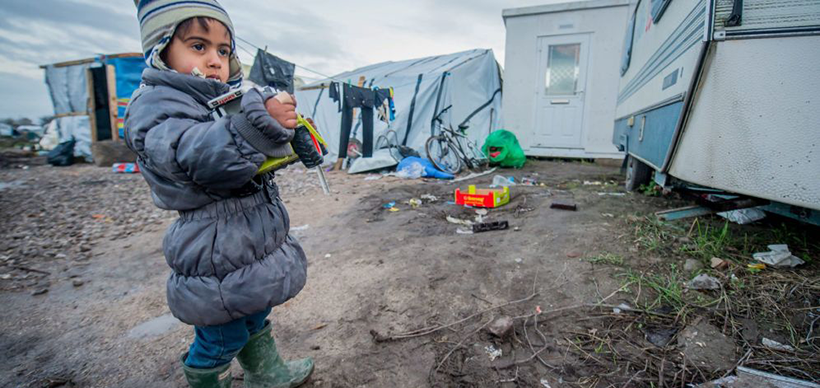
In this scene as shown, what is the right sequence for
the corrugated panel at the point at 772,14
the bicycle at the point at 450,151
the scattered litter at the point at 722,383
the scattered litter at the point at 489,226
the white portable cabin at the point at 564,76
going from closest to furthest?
the scattered litter at the point at 722,383 < the corrugated panel at the point at 772,14 < the scattered litter at the point at 489,226 < the bicycle at the point at 450,151 < the white portable cabin at the point at 564,76

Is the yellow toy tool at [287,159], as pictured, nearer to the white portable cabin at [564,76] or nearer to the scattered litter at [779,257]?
the scattered litter at [779,257]

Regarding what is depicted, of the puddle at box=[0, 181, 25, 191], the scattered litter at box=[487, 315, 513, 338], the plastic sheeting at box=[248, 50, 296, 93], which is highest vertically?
the plastic sheeting at box=[248, 50, 296, 93]

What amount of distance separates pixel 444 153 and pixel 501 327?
6298 millimetres

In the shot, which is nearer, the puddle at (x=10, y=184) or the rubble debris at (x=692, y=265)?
the rubble debris at (x=692, y=265)

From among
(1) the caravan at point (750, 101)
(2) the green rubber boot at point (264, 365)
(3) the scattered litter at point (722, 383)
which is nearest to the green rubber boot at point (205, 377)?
(2) the green rubber boot at point (264, 365)

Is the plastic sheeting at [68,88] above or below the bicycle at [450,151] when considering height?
above

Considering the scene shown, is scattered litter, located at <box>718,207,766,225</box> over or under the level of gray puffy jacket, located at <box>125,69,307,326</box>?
under

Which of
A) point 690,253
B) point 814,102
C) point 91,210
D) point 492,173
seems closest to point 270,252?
point 814,102

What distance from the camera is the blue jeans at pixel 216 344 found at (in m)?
1.22

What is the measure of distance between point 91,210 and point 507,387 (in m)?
5.48

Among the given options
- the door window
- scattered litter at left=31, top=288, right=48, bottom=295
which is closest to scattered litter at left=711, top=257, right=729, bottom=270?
scattered litter at left=31, top=288, right=48, bottom=295

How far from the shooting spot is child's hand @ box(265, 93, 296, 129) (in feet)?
3.37

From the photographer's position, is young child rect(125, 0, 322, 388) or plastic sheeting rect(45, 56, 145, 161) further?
plastic sheeting rect(45, 56, 145, 161)

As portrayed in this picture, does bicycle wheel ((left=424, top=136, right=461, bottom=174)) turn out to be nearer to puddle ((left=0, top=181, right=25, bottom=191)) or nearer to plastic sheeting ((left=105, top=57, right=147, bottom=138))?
puddle ((left=0, top=181, right=25, bottom=191))
